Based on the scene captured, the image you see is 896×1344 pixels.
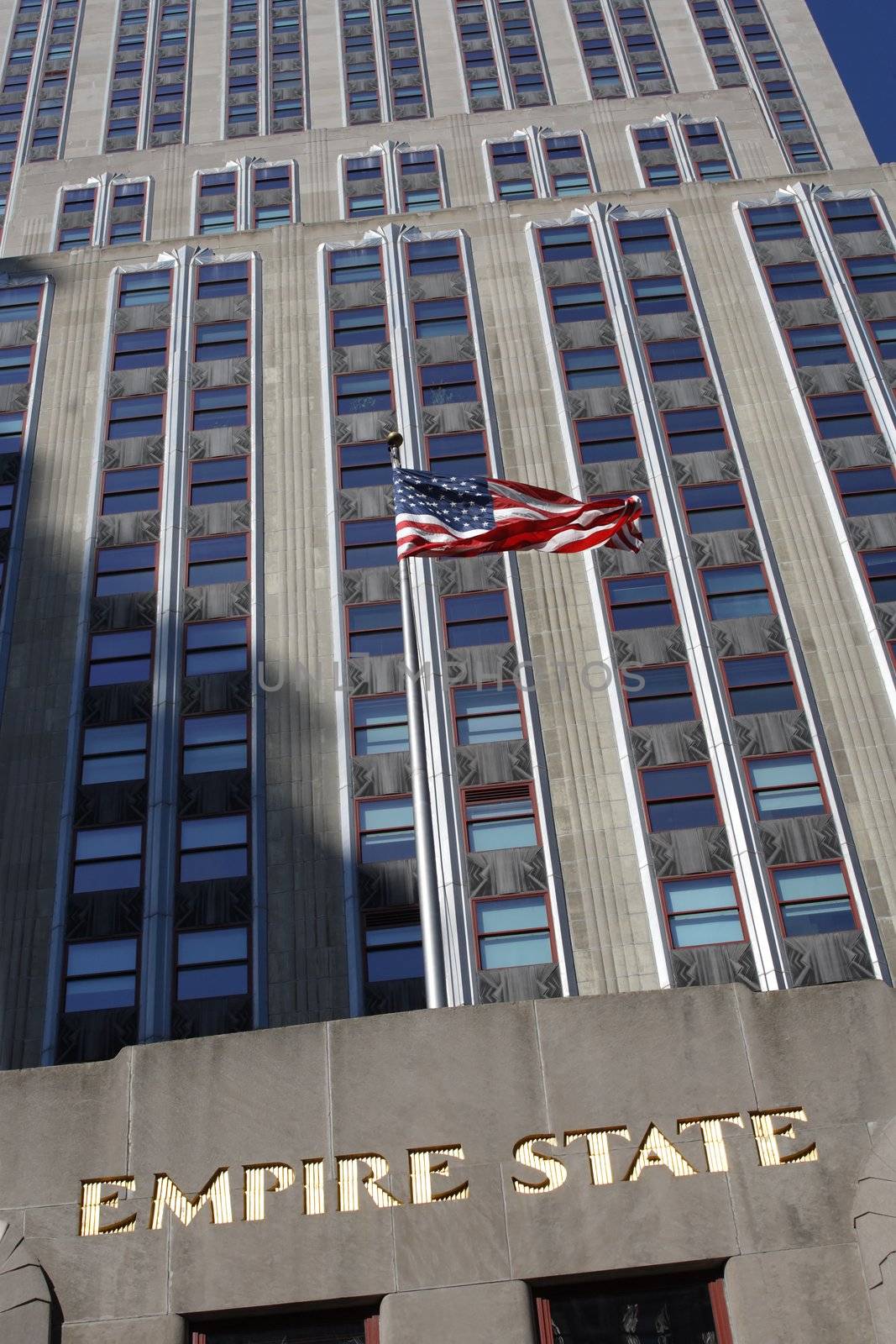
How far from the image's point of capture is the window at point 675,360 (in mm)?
51062

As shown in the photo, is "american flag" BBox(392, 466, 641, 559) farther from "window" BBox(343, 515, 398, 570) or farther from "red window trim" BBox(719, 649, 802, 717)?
"window" BBox(343, 515, 398, 570)

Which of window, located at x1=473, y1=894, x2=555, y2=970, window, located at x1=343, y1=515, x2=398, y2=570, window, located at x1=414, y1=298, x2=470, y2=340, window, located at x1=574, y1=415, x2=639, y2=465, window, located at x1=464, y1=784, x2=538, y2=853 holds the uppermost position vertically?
window, located at x1=414, y1=298, x2=470, y2=340

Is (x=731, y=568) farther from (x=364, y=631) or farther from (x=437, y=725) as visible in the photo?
(x=364, y=631)

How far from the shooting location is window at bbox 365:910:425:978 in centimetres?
3866

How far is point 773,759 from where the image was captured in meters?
41.6

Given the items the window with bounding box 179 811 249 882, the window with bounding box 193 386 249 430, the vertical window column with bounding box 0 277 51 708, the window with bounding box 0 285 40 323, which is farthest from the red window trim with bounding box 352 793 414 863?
the window with bounding box 0 285 40 323

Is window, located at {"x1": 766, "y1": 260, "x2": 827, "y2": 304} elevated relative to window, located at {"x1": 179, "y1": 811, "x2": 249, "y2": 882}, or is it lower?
elevated

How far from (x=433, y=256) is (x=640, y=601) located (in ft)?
61.6

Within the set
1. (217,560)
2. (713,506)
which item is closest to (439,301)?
(713,506)

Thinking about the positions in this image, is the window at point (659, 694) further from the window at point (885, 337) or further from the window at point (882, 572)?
the window at point (885, 337)

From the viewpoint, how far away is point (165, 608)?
1810 inches

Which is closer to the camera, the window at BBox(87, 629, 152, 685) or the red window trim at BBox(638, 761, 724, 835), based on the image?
the red window trim at BBox(638, 761, 724, 835)

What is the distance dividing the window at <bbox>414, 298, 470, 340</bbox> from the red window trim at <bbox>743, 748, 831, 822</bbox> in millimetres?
20250

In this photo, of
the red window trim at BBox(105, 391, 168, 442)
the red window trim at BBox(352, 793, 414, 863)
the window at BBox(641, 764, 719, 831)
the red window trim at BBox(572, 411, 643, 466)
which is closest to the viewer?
the window at BBox(641, 764, 719, 831)
